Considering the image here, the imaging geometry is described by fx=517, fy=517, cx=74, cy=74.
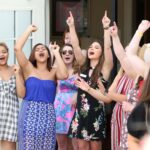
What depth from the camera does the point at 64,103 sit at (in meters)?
5.56

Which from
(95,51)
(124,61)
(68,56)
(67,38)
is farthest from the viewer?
(67,38)

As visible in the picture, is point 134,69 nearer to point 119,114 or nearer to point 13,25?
point 119,114

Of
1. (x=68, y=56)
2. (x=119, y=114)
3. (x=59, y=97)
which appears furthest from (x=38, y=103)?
(x=119, y=114)

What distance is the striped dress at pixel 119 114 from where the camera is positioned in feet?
15.2

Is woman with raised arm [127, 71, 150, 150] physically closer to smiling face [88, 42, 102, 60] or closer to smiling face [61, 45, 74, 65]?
smiling face [88, 42, 102, 60]

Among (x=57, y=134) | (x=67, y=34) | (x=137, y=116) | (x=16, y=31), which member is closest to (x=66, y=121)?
(x=57, y=134)

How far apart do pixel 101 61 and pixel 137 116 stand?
9.44ft

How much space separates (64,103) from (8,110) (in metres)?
0.60

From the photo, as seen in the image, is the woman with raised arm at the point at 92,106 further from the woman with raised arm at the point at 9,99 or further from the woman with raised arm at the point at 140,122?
the woman with raised arm at the point at 140,122

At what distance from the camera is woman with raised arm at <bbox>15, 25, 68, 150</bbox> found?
5.34 metres

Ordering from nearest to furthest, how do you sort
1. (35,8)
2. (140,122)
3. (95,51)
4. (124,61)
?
(140,122) → (124,61) → (95,51) → (35,8)

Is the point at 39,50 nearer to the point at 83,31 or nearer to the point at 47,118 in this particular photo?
the point at 47,118

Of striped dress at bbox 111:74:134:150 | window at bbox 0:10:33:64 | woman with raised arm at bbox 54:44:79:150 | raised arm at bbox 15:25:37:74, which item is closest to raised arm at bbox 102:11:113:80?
woman with raised arm at bbox 54:44:79:150

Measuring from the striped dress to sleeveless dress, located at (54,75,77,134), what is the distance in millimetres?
745
